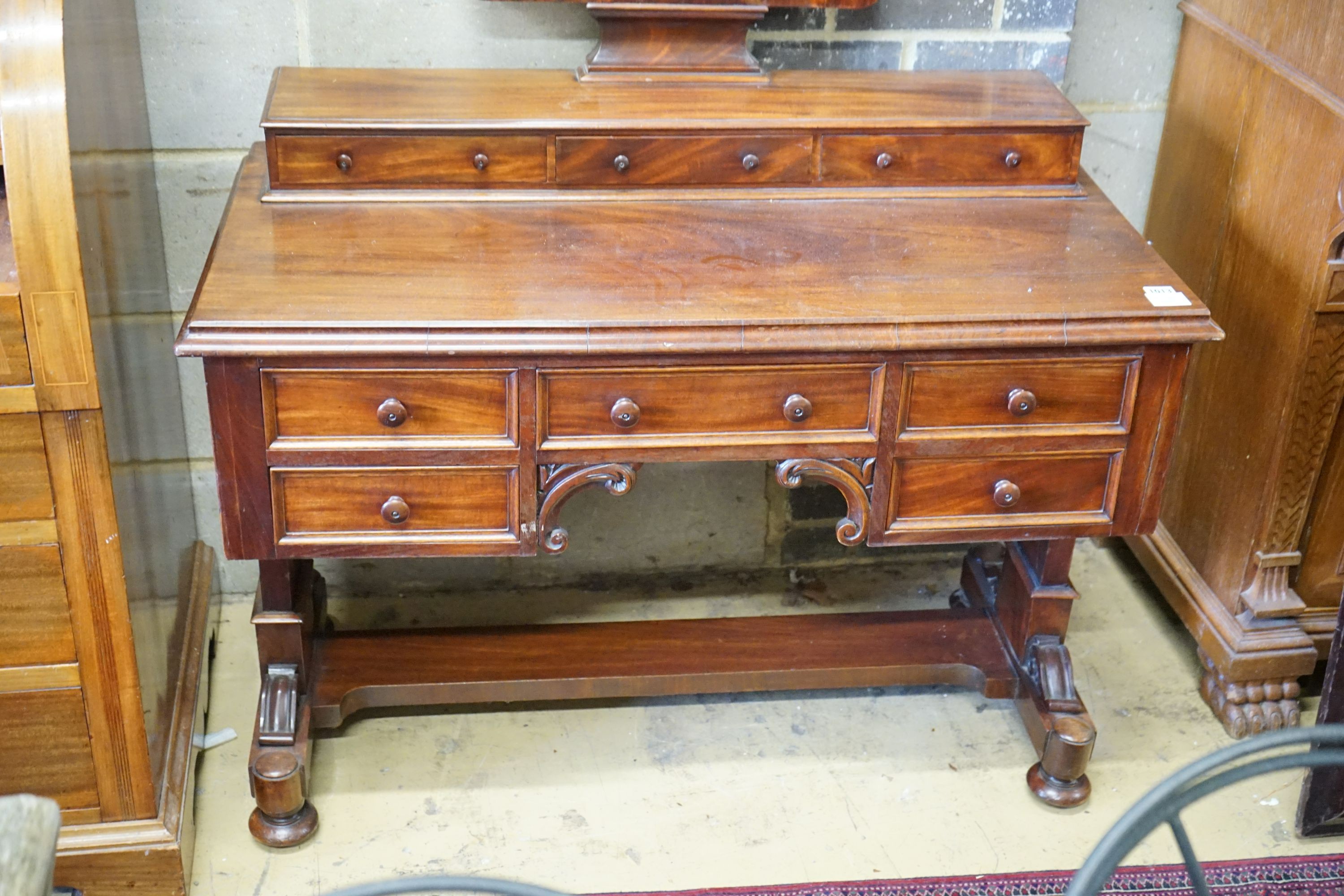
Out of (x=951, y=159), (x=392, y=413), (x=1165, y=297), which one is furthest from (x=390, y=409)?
(x=1165, y=297)

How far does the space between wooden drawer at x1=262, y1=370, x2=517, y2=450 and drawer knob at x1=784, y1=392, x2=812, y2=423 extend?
0.38 m

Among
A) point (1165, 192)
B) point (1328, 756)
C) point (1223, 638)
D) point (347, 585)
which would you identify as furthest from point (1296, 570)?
point (347, 585)

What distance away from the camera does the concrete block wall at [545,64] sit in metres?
2.36

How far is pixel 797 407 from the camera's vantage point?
1971 mm

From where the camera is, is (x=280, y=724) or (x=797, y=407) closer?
(x=797, y=407)

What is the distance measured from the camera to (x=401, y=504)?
6.59 feet

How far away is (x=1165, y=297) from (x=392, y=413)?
1.09 meters

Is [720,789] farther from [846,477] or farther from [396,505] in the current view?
[396,505]

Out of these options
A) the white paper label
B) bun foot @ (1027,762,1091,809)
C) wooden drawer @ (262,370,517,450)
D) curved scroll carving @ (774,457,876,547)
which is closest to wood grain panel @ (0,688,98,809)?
wooden drawer @ (262,370,517,450)

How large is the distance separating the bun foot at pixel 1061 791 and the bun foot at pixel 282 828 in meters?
1.20

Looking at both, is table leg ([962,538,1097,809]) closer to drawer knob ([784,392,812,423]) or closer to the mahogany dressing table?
the mahogany dressing table

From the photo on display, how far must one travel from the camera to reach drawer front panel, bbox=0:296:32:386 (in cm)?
172

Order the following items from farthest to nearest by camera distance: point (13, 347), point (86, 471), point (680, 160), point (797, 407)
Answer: point (680, 160) → point (797, 407) → point (86, 471) → point (13, 347)

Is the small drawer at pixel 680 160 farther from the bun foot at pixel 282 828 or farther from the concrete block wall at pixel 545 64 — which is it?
the bun foot at pixel 282 828
